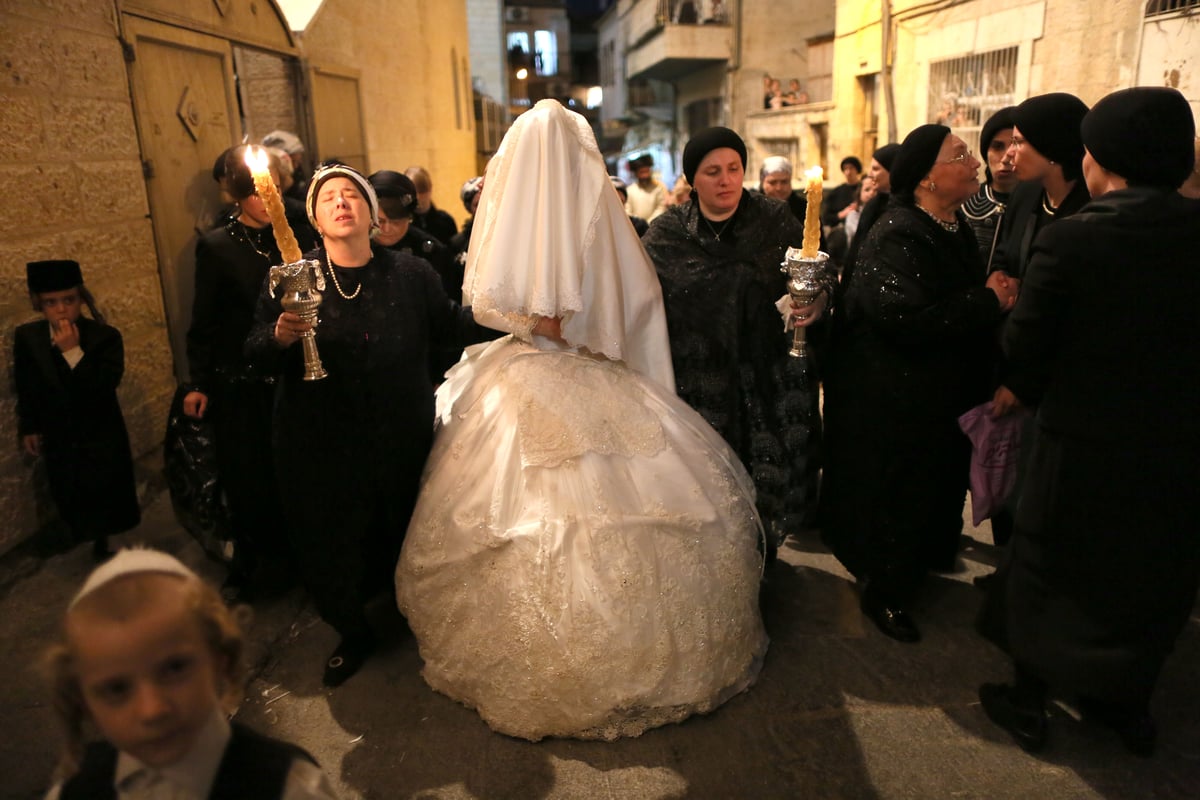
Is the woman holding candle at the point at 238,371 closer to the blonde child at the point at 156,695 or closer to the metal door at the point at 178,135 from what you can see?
the metal door at the point at 178,135

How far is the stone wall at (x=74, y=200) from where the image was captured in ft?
11.7

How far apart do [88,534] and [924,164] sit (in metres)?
3.92

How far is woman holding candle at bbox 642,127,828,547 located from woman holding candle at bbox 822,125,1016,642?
23 centimetres

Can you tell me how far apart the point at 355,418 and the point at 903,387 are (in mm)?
2123

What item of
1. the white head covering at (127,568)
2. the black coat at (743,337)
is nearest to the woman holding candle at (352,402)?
the black coat at (743,337)

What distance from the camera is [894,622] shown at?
3.35 metres

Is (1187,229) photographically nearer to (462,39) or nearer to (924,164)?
(924,164)

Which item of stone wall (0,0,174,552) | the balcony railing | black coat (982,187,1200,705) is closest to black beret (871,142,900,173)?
black coat (982,187,1200,705)

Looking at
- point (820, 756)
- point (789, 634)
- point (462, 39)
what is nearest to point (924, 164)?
point (789, 634)

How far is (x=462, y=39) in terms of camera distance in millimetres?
14289

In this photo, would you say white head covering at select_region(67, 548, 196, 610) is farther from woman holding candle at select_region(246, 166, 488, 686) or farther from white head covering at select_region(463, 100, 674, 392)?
white head covering at select_region(463, 100, 674, 392)

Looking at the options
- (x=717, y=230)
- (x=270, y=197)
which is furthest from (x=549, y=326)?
(x=270, y=197)

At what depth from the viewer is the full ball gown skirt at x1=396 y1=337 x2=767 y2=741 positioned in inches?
104

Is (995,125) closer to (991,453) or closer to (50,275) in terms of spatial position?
(991,453)
